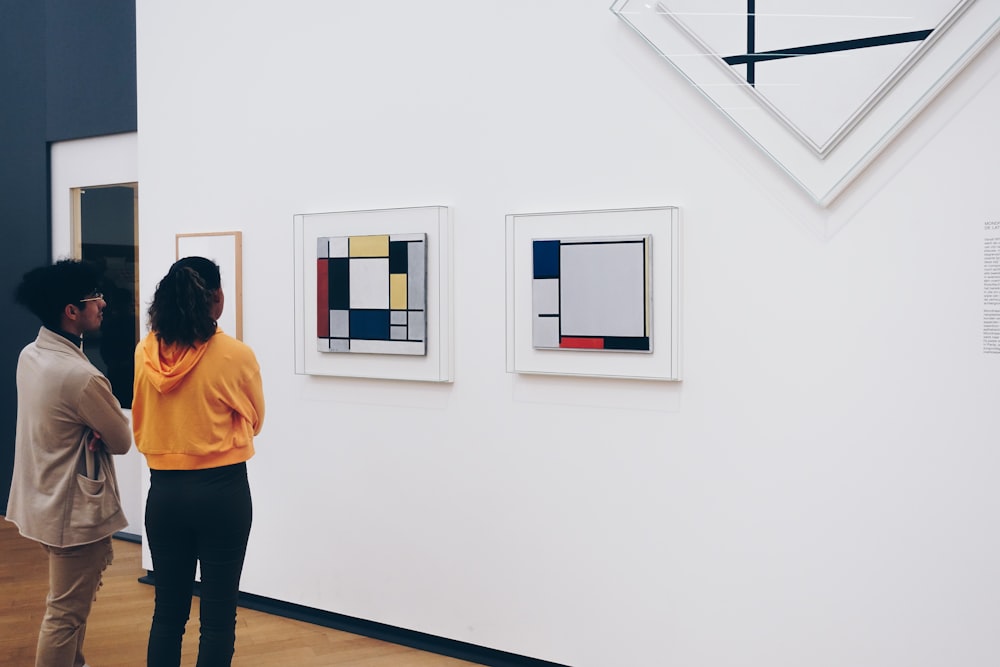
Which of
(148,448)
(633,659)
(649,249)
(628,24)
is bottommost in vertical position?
(633,659)

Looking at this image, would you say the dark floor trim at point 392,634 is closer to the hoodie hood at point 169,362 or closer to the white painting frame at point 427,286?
the white painting frame at point 427,286

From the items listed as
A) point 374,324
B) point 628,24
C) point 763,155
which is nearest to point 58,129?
point 374,324

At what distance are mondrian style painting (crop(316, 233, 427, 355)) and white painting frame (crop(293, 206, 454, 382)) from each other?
0.03 m

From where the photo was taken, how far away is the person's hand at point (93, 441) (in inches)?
132

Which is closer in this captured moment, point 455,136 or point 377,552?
point 455,136

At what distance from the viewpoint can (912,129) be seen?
3021 millimetres

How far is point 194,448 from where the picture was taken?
3002mm

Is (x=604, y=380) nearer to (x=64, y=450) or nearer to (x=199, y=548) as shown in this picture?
(x=199, y=548)

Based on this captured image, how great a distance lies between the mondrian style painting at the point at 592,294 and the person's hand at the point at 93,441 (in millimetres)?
1676

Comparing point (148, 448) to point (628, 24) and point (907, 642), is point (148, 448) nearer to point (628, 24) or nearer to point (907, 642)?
point (628, 24)

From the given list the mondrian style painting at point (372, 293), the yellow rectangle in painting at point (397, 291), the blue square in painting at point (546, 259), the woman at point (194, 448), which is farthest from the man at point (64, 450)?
the blue square in painting at point (546, 259)

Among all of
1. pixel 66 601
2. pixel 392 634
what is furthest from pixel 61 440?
pixel 392 634

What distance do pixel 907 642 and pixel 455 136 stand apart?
8.48 ft

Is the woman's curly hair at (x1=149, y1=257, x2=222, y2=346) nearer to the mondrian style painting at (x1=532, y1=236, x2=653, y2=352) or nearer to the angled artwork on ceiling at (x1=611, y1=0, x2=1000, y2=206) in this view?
the mondrian style painting at (x1=532, y1=236, x2=653, y2=352)
